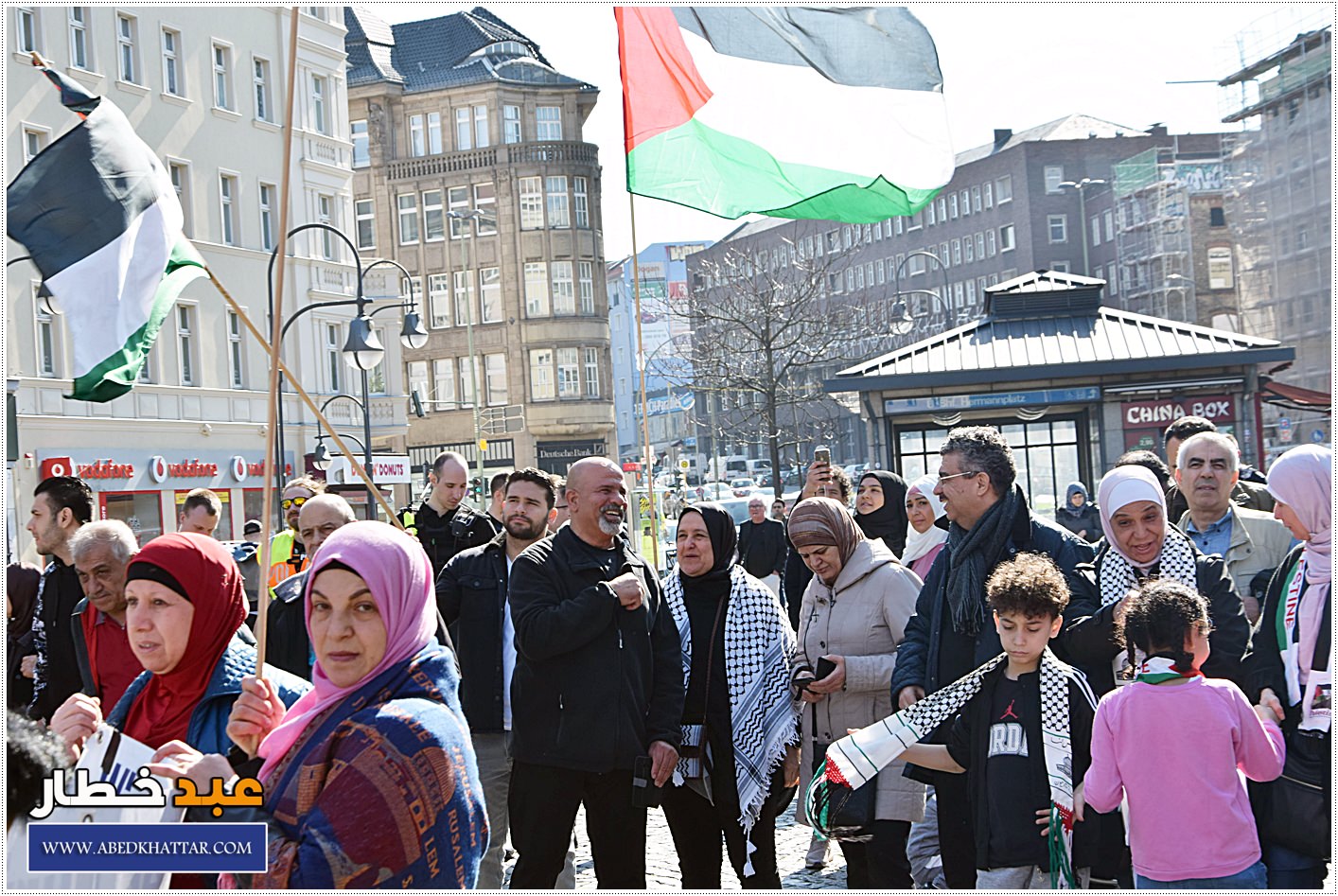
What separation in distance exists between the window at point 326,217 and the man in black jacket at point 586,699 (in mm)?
38589

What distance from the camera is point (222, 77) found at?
126ft

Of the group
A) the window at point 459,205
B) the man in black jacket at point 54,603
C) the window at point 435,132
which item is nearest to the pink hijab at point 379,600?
the man in black jacket at point 54,603

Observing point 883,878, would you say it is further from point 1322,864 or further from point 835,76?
point 835,76

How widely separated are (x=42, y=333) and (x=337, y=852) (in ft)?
106

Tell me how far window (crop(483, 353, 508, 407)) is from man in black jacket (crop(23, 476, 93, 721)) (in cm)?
5882

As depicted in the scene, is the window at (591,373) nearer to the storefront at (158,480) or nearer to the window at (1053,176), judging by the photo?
the storefront at (158,480)

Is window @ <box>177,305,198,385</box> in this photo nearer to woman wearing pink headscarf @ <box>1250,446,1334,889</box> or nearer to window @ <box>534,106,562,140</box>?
window @ <box>534,106,562,140</box>

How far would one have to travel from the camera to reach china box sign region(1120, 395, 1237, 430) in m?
21.2

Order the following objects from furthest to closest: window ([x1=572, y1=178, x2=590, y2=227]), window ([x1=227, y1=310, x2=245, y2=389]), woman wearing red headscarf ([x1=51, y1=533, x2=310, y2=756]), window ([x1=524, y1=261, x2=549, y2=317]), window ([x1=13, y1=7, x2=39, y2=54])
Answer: window ([x1=572, y1=178, x2=590, y2=227]) → window ([x1=524, y1=261, x2=549, y2=317]) → window ([x1=227, y1=310, x2=245, y2=389]) → window ([x1=13, y1=7, x2=39, y2=54]) → woman wearing red headscarf ([x1=51, y1=533, x2=310, y2=756])

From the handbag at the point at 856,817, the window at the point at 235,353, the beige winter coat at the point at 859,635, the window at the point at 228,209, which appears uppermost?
the window at the point at 228,209

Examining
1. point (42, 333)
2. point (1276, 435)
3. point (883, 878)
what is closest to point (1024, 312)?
point (883, 878)

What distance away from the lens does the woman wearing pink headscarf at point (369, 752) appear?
3023 millimetres

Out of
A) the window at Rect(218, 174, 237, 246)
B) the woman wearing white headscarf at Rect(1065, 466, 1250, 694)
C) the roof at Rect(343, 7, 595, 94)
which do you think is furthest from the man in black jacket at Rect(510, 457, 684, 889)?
the roof at Rect(343, 7, 595, 94)

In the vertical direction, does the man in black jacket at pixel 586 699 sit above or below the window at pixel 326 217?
below
